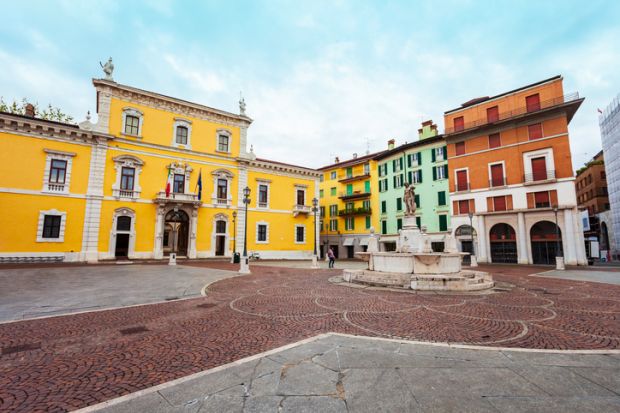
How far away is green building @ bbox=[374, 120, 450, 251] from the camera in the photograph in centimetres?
3156

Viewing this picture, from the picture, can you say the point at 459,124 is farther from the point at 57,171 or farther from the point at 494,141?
the point at 57,171

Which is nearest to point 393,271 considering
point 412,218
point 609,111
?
point 412,218

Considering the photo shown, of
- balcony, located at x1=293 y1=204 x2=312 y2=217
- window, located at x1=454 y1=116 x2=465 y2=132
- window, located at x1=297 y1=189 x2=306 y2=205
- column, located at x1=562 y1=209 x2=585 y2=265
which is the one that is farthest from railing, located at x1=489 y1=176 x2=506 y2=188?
window, located at x1=297 y1=189 x2=306 y2=205

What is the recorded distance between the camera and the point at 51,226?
20.9 metres

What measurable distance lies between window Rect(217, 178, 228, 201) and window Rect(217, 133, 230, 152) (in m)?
3.30

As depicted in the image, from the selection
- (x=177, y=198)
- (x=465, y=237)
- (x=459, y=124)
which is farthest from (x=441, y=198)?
(x=177, y=198)

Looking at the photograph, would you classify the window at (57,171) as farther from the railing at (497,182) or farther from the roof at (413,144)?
the railing at (497,182)

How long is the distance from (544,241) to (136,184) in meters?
36.8

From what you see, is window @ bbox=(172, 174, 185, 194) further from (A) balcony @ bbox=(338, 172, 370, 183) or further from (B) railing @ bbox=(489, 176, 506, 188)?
(B) railing @ bbox=(489, 176, 506, 188)

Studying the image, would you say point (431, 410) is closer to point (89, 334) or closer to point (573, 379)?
point (573, 379)

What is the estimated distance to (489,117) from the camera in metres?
29.0

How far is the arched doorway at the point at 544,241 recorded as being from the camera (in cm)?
2483

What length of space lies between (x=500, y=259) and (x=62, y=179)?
39179 millimetres

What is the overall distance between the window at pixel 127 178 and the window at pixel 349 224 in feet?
87.7
